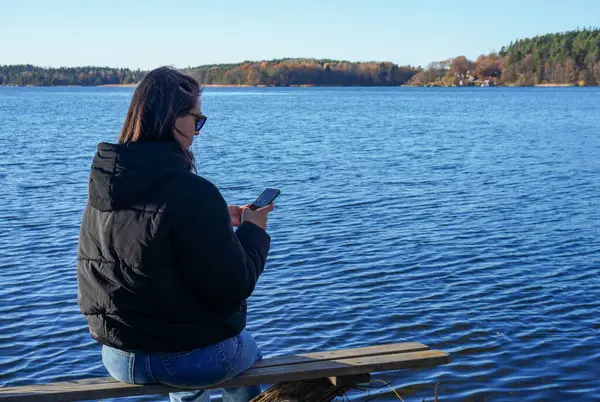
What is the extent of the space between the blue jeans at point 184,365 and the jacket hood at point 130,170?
684 millimetres

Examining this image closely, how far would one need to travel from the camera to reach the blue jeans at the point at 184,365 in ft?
10.5

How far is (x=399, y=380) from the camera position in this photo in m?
6.50

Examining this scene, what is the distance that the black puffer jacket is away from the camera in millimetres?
2902

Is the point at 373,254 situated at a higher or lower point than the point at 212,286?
lower

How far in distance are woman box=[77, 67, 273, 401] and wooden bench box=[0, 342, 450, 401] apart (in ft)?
0.45

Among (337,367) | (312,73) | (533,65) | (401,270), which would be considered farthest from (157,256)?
(312,73)

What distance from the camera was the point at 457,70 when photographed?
18100cm

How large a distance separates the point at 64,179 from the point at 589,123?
32760mm

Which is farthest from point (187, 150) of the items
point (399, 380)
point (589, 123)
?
point (589, 123)

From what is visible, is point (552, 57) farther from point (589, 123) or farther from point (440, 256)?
point (440, 256)

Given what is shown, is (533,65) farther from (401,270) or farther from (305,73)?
(401,270)

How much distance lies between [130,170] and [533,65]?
168 meters

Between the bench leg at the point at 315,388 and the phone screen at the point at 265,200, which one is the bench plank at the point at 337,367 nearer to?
the bench leg at the point at 315,388

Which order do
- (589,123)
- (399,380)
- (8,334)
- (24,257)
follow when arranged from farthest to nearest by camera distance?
(589,123) < (24,257) < (8,334) < (399,380)
